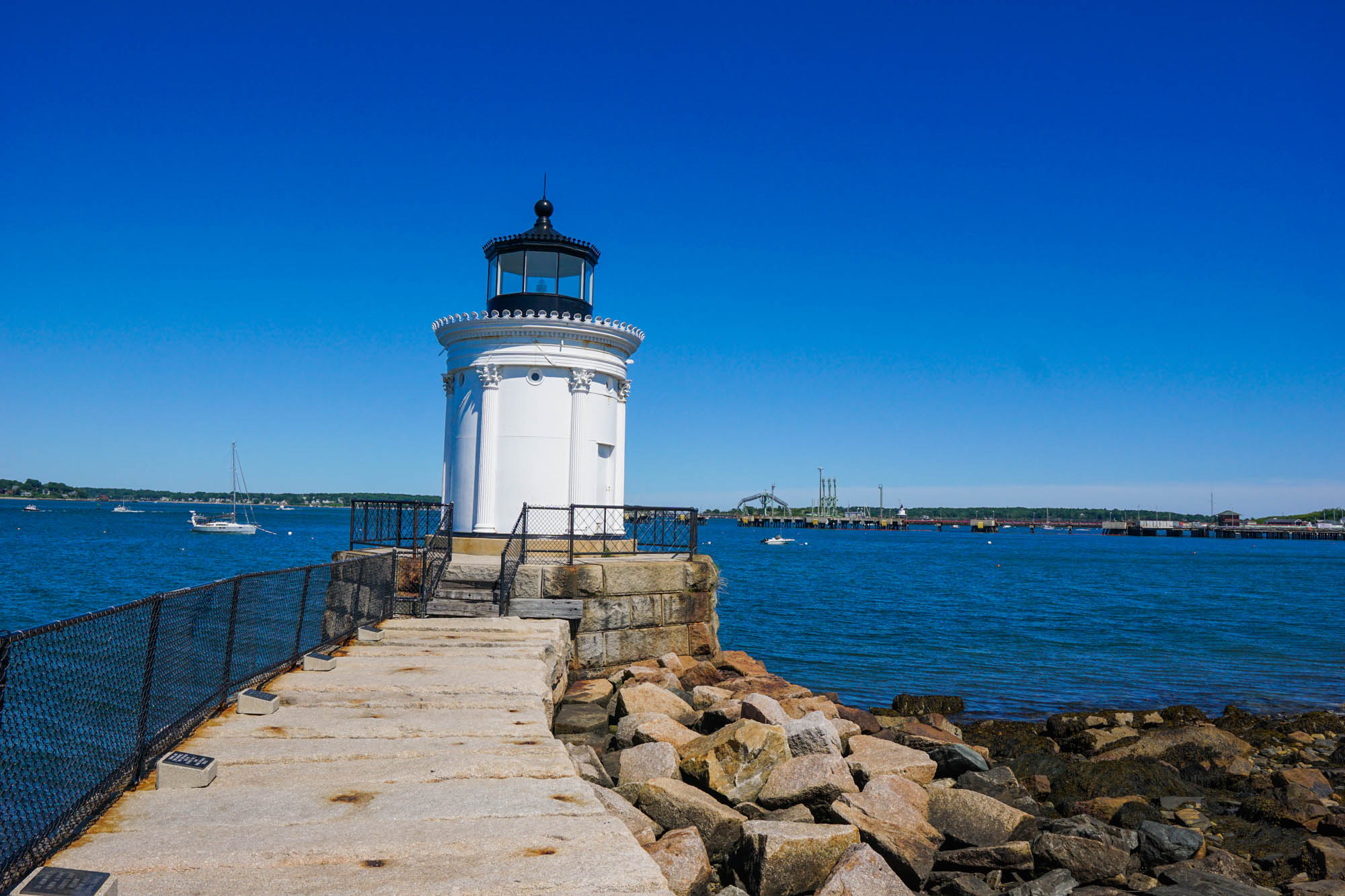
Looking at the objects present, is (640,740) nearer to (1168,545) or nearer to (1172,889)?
(1172,889)

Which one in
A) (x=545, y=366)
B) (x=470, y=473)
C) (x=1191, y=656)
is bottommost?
(x=1191, y=656)

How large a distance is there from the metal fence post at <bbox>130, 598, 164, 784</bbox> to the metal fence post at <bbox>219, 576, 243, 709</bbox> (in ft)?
3.94

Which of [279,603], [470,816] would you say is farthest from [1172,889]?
[279,603]

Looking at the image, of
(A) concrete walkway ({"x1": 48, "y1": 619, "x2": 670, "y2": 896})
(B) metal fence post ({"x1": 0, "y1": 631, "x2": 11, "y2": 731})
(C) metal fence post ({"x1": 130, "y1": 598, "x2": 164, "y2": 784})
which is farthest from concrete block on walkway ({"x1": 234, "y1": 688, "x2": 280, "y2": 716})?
(B) metal fence post ({"x1": 0, "y1": 631, "x2": 11, "y2": 731})

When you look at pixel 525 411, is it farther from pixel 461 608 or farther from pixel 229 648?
pixel 229 648

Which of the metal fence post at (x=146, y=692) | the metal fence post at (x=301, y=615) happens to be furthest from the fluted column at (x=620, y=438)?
the metal fence post at (x=146, y=692)

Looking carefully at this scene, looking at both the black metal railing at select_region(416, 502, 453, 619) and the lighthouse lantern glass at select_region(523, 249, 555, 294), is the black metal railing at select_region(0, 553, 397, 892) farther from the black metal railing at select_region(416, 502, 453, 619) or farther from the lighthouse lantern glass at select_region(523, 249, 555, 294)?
the lighthouse lantern glass at select_region(523, 249, 555, 294)

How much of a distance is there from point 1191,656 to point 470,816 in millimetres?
26147

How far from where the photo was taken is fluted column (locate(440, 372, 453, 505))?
17125mm

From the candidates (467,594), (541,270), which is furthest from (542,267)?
(467,594)

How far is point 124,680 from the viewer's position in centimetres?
639

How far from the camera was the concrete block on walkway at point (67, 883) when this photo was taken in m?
3.71

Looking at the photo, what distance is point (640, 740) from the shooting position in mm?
9625

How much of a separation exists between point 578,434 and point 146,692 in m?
10.8
